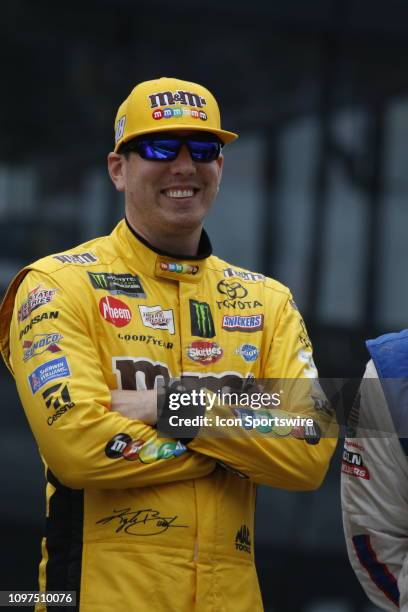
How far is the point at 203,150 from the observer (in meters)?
3.20

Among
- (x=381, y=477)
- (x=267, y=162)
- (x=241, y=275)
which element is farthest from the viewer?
(x=267, y=162)

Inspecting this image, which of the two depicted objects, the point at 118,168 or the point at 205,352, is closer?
the point at 205,352

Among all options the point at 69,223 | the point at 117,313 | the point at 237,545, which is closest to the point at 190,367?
the point at 117,313

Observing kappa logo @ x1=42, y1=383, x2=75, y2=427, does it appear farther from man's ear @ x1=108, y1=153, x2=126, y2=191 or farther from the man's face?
man's ear @ x1=108, y1=153, x2=126, y2=191

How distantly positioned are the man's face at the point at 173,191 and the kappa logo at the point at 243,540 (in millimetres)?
816

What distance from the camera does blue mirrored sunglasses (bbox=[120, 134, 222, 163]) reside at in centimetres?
317

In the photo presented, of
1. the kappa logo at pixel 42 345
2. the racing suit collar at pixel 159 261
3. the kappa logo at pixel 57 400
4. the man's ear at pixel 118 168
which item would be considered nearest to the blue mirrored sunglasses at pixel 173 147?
the man's ear at pixel 118 168

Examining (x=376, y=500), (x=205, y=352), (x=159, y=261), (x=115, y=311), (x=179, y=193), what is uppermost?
(x=179, y=193)

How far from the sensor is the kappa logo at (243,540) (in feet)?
10.0

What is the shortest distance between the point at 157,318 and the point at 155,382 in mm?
183

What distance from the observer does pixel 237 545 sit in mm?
3049

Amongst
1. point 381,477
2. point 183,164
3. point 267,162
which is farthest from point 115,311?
point 267,162

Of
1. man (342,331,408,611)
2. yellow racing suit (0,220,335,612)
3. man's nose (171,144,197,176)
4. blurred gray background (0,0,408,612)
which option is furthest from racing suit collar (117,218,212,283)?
blurred gray background (0,0,408,612)
